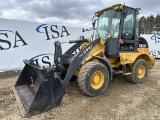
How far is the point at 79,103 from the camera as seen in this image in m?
4.75

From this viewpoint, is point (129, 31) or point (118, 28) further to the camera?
point (129, 31)

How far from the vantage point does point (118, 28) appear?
19.4ft

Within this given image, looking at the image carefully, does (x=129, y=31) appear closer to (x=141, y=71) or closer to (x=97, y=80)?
(x=141, y=71)

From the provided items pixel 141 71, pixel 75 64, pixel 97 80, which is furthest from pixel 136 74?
pixel 75 64

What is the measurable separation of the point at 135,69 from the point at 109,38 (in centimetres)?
129

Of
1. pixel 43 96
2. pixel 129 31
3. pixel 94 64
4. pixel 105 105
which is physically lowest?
pixel 105 105

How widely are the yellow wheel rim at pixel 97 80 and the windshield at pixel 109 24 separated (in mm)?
1329

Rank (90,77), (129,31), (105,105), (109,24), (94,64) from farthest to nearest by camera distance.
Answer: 1. (129,31)
2. (109,24)
3. (94,64)
4. (90,77)
5. (105,105)

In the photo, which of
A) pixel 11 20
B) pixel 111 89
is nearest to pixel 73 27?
pixel 11 20

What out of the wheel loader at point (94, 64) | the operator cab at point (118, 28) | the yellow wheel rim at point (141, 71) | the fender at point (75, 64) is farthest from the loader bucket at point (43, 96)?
the yellow wheel rim at point (141, 71)

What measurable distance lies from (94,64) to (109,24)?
165 centimetres

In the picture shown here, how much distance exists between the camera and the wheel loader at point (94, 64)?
4.27 meters

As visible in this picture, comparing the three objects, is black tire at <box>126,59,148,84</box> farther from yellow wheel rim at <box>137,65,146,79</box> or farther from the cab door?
the cab door

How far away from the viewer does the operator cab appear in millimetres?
5863
